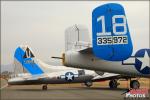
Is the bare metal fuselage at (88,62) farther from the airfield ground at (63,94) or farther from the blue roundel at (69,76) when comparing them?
the blue roundel at (69,76)

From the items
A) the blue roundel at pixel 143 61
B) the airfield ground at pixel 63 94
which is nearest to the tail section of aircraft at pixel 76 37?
the blue roundel at pixel 143 61

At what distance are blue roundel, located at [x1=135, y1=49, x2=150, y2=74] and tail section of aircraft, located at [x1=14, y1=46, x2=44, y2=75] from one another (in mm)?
13002

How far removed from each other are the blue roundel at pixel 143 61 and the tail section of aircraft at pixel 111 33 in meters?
3.61

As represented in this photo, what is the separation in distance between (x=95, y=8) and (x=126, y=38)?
1385 mm

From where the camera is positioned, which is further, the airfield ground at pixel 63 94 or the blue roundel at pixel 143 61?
the airfield ground at pixel 63 94

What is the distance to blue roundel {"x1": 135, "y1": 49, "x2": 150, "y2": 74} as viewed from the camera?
15617 millimetres

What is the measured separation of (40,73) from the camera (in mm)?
28203

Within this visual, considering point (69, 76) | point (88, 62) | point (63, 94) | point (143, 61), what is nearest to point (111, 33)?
point (88, 62)

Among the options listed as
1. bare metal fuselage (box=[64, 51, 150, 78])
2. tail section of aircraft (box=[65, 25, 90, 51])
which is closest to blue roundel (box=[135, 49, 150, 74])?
bare metal fuselage (box=[64, 51, 150, 78])

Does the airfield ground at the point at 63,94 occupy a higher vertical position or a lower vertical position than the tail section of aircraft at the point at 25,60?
lower

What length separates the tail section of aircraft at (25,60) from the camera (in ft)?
93.4

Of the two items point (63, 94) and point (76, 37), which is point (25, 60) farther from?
point (76, 37)

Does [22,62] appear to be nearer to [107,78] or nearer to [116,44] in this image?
[107,78]

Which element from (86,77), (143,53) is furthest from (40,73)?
(143,53)
